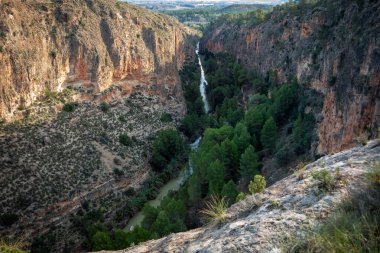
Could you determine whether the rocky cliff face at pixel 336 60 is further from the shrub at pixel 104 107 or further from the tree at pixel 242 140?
the shrub at pixel 104 107

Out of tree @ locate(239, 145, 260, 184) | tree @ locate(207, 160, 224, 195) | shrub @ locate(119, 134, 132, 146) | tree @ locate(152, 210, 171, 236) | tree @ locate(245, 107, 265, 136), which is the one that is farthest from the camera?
shrub @ locate(119, 134, 132, 146)

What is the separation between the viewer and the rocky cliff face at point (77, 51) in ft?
168

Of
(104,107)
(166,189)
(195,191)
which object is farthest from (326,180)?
(104,107)

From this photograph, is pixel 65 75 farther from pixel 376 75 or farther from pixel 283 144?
pixel 376 75

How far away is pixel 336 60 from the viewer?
36.8 metres

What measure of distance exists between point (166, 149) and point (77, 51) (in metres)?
22.7

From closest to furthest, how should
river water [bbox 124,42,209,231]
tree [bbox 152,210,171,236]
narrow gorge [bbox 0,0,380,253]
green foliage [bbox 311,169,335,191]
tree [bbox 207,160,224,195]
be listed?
1. green foliage [bbox 311,169,335,191]
2. narrow gorge [bbox 0,0,380,253]
3. tree [bbox 152,210,171,236]
4. tree [bbox 207,160,224,195]
5. river water [bbox 124,42,209,231]

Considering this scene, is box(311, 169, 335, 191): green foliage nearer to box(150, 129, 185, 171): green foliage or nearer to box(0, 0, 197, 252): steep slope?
box(0, 0, 197, 252): steep slope

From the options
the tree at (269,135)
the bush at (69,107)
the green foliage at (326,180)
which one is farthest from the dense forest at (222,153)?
the bush at (69,107)

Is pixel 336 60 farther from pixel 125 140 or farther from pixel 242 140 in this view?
pixel 125 140

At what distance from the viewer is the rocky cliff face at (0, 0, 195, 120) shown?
168 feet

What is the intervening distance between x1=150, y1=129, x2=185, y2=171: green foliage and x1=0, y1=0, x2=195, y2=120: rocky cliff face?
553 inches

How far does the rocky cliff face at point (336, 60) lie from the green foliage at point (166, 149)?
21.7 meters

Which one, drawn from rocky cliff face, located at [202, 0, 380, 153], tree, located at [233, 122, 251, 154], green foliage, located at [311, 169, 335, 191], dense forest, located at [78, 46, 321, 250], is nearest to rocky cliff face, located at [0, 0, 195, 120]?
dense forest, located at [78, 46, 321, 250]
